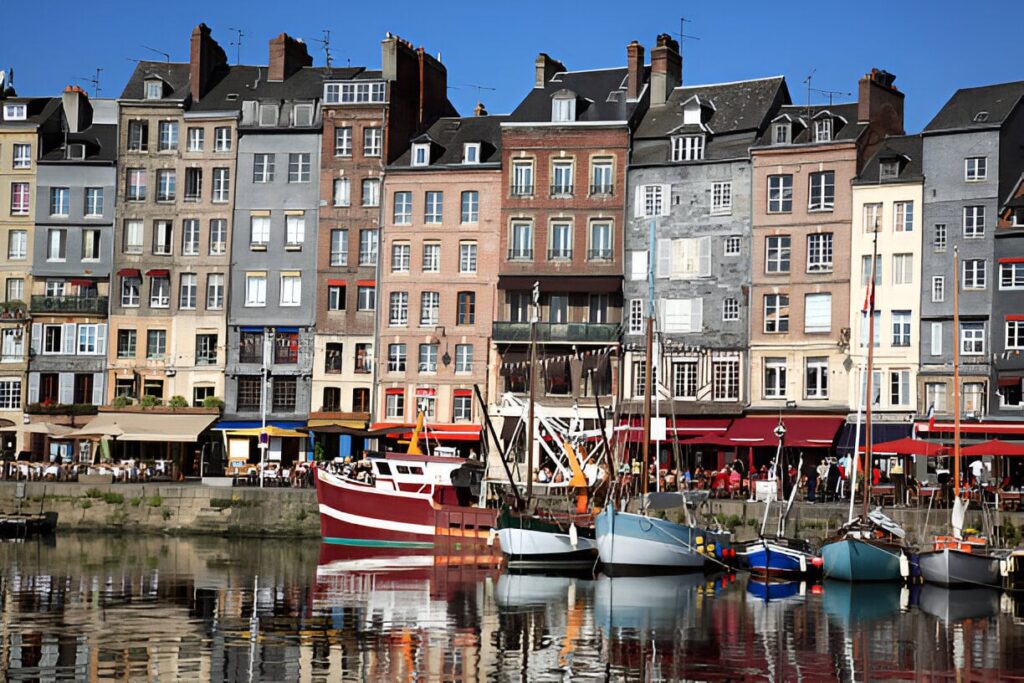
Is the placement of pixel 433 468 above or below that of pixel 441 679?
above

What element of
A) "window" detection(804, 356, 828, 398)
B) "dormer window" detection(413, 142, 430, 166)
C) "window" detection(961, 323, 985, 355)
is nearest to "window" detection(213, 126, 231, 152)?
"dormer window" detection(413, 142, 430, 166)

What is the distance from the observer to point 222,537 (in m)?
60.8

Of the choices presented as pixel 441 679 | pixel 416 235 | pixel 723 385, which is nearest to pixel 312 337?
pixel 416 235

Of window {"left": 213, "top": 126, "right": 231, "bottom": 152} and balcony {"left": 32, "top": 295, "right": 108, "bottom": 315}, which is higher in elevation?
window {"left": 213, "top": 126, "right": 231, "bottom": 152}

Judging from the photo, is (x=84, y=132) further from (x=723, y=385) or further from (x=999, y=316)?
(x=999, y=316)

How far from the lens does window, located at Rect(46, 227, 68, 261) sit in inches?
2936

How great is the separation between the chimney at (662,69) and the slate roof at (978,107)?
490 inches

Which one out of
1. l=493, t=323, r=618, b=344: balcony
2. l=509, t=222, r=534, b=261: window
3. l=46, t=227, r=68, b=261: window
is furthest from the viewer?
l=46, t=227, r=68, b=261: window

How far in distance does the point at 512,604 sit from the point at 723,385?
2622cm

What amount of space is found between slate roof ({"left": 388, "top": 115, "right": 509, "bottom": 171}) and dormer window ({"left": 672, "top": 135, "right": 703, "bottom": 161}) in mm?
7722

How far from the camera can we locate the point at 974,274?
204 ft

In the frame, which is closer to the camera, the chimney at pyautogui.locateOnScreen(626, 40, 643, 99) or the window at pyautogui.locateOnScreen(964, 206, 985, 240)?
the window at pyautogui.locateOnScreen(964, 206, 985, 240)

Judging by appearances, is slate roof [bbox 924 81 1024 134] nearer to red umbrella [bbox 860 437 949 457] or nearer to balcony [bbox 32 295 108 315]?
red umbrella [bbox 860 437 949 457]

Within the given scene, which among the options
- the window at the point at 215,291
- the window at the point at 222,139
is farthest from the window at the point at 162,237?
the window at the point at 222,139
